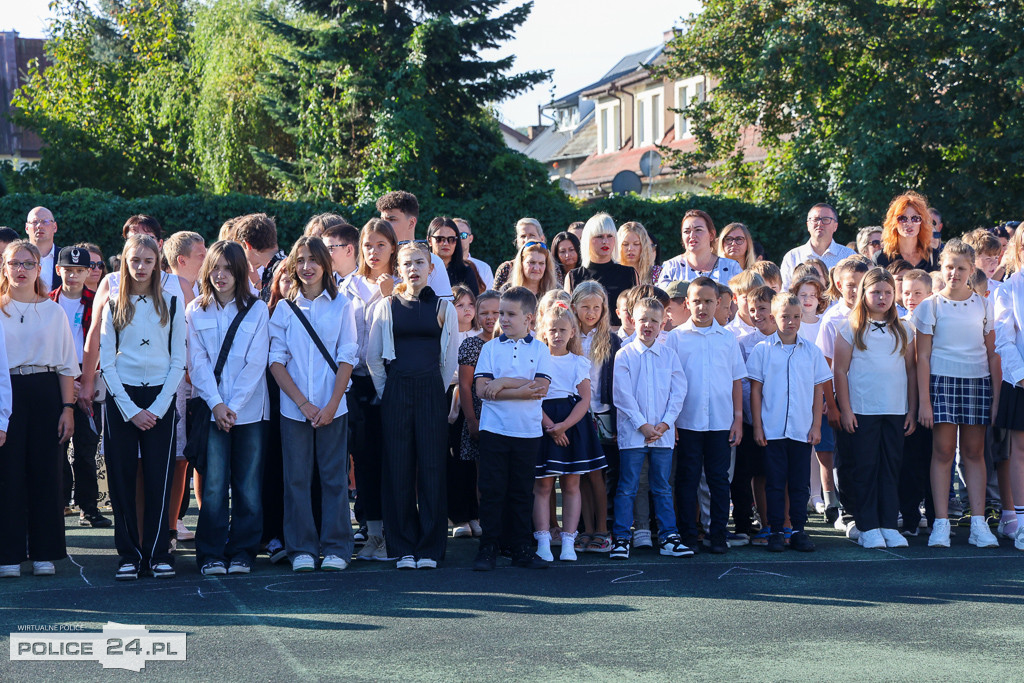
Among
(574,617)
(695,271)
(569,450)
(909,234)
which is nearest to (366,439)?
(569,450)

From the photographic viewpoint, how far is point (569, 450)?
7480 mm

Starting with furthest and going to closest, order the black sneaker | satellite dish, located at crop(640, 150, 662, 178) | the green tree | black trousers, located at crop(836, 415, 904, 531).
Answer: satellite dish, located at crop(640, 150, 662, 178)
the green tree
black trousers, located at crop(836, 415, 904, 531)
the black sneaker

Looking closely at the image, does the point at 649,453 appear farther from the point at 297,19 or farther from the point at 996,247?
the point at 297,19

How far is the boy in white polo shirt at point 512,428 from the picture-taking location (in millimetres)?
7129

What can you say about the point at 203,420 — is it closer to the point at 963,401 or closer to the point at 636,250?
the point at 636,250

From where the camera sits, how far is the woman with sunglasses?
9438 millimetres

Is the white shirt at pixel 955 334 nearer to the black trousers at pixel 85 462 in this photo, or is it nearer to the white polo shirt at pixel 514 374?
the white polo shirt at pixel 514 374

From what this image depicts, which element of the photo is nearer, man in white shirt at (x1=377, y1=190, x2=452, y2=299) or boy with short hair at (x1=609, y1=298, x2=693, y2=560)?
boy with short hair at (x1=609, y1=298, x2=693, y2=560)

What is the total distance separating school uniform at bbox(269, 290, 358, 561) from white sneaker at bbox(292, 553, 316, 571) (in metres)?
0.07

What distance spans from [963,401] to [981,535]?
3.04 ft

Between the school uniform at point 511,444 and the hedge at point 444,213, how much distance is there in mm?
12352

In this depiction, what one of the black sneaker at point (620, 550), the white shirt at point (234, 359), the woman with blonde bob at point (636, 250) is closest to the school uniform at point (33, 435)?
the white shirt at point (234, 359)

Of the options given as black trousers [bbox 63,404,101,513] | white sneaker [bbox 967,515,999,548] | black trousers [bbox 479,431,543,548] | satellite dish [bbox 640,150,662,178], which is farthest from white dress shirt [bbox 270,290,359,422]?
satellite dish [bbox 640,150,662,178]

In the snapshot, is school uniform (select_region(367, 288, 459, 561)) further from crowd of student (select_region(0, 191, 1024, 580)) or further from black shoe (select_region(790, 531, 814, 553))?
black shoe (select_region(790, 531, 814, 553))
